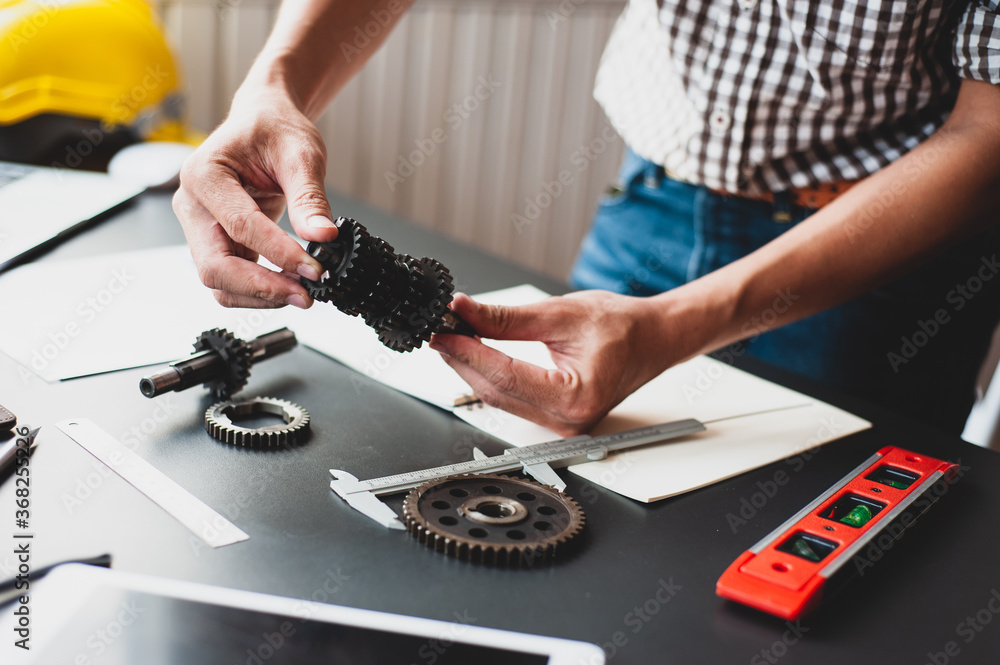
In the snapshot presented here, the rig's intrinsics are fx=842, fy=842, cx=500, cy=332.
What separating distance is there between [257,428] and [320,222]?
0.18 meters

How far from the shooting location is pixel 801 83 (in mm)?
1092

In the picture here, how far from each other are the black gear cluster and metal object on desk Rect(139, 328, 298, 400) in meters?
0.10

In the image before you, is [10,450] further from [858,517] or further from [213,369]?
[858,517]

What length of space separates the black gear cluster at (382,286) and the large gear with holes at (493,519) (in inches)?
6.0

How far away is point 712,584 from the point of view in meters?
0.57

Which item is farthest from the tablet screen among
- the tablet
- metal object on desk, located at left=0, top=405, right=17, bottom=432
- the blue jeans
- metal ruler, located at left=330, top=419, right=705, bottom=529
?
the blue jeans

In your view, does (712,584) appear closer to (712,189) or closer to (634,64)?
(712,189)

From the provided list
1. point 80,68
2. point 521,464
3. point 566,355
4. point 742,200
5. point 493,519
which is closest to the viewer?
point 493,519

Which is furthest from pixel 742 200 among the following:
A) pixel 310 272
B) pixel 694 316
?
pixel 310 272

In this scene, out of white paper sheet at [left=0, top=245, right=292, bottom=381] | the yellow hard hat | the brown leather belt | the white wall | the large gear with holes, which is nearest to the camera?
the large gear with holes

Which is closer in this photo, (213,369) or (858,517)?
(858,517)

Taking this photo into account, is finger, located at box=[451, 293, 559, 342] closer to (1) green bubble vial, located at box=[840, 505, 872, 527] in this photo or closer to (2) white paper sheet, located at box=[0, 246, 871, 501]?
(2) white paper sheet, located at box=[0, 246, 871, 501]

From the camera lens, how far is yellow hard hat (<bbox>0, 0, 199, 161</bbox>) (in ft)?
4.82

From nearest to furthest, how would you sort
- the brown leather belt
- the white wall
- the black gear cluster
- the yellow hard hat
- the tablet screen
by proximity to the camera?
the tablet screen
the black gear cluster
the brown leather belt
the yellow hard hat
the white wall
